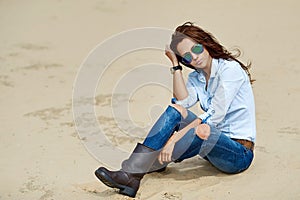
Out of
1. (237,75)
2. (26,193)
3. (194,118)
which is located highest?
(237,75)

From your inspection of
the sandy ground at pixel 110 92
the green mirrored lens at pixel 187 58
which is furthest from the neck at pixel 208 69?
the sandy ground at pixel 110 92

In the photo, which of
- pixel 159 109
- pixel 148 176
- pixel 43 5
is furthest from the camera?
pixel 43 5

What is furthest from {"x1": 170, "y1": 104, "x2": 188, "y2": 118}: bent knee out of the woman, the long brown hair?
the long brown hair

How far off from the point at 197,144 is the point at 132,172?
394 mm

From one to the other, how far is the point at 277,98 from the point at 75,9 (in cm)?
356

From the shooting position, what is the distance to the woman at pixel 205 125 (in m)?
3.12

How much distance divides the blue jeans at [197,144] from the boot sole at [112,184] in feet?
0.86

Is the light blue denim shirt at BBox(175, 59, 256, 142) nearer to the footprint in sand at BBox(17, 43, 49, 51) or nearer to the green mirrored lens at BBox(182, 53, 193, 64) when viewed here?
the green mirrored lens at BBox(182, 53, 193, 64)

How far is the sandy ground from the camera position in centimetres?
328

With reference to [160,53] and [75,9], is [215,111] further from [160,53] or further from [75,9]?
[75,9]

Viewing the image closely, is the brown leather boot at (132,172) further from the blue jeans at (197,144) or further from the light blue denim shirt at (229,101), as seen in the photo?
the light blue denim shirt at (229,101)

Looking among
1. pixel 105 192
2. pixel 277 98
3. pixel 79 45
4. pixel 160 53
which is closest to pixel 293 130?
pixel 277 98

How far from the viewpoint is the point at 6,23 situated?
7051 mm

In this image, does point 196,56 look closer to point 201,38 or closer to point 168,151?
point 201,38
